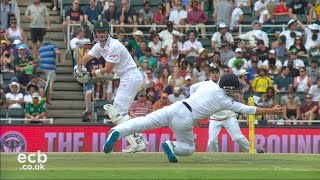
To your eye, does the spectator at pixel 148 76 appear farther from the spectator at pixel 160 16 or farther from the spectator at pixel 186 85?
the spectator at pixel 160 16

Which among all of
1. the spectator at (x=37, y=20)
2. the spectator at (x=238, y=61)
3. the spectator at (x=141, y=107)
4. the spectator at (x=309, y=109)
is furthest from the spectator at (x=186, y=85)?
the spectator at (x=37, y=20)

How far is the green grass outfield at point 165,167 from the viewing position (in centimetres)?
1602

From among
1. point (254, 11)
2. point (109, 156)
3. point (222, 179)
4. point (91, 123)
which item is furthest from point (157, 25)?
point (222, 179)

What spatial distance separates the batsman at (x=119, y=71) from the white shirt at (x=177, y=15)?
1174cm

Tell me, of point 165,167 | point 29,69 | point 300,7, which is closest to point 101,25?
point 165,167

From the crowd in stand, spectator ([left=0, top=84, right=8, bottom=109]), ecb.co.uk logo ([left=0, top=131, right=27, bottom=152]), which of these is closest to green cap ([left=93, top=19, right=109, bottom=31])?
ecb.co.uk logo ([left=0, top=131, right=27, bottom=152])

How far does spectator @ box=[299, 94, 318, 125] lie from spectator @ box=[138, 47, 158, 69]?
4.20 m

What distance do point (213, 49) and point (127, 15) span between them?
9.08 feet

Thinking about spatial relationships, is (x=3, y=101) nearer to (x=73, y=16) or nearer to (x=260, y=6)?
(x=73, y=16)

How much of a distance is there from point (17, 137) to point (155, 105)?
3.70m

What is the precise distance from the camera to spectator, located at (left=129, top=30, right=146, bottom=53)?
30953 millimetres

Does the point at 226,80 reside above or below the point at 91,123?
above

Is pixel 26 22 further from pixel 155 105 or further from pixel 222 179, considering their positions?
pixel 222 179

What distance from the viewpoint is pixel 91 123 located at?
27.0 meters
